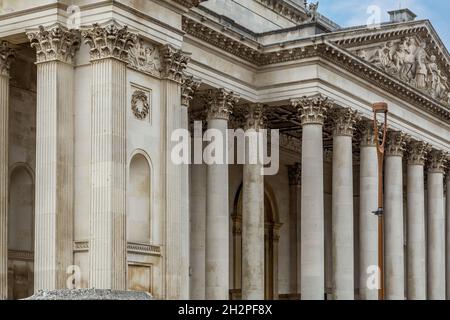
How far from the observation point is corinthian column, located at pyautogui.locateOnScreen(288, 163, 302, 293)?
2616 inches

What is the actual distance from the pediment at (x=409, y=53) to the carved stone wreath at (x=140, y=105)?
1554 cm

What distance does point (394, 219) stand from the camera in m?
57.7

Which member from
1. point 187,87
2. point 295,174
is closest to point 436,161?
point 295,174

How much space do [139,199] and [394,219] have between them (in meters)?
23.7

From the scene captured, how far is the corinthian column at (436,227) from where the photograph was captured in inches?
2498

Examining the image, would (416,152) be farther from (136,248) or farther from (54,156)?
(54,156)

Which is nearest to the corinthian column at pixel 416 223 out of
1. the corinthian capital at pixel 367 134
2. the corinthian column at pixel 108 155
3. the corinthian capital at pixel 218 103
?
the corinthian capital at pixel 367 134

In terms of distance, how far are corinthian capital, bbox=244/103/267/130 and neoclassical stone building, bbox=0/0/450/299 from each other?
58 mm

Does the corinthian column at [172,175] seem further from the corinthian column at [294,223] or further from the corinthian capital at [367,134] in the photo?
the corinthian column at [294,223]

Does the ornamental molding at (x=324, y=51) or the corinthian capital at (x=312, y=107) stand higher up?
the ornamental molding at (x=324, y=51)

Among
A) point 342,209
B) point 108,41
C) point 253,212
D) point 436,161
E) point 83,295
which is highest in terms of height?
point 108,41

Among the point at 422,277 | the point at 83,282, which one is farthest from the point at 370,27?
the point at 83,282

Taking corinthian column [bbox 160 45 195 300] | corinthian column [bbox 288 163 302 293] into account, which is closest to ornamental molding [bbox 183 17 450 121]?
corinthian column [bbox 160 45 195 300]
